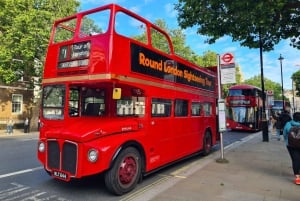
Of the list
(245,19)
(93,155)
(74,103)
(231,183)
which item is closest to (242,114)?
(245,19)

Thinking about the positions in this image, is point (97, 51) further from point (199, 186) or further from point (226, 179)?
point (226, 179)

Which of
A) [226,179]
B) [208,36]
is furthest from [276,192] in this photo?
[208,36]

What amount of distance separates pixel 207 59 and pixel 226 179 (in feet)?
161

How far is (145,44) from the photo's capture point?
7.45 meters

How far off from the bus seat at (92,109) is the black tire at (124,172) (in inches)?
52.7

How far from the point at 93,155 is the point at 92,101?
1859mm

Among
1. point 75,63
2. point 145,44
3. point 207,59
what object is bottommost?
point 75,63

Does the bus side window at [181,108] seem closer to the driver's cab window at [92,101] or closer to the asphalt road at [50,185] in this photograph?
the asphalt road at [50,185]

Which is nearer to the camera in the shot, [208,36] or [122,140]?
[122,140]

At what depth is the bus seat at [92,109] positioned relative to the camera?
7.24 metres

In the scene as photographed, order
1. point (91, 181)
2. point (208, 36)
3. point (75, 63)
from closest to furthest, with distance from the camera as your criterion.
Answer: point (75, 63) → point (91, 181) → point (208, 36)

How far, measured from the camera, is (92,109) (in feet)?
23.9

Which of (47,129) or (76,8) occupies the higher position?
(76,8)

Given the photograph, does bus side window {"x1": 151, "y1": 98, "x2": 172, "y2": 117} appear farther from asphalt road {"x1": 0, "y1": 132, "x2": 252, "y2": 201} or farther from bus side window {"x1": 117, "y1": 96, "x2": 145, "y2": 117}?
asphalt road {"x1": 0, "y1": 132, "x2": 252, "y2": 201}
